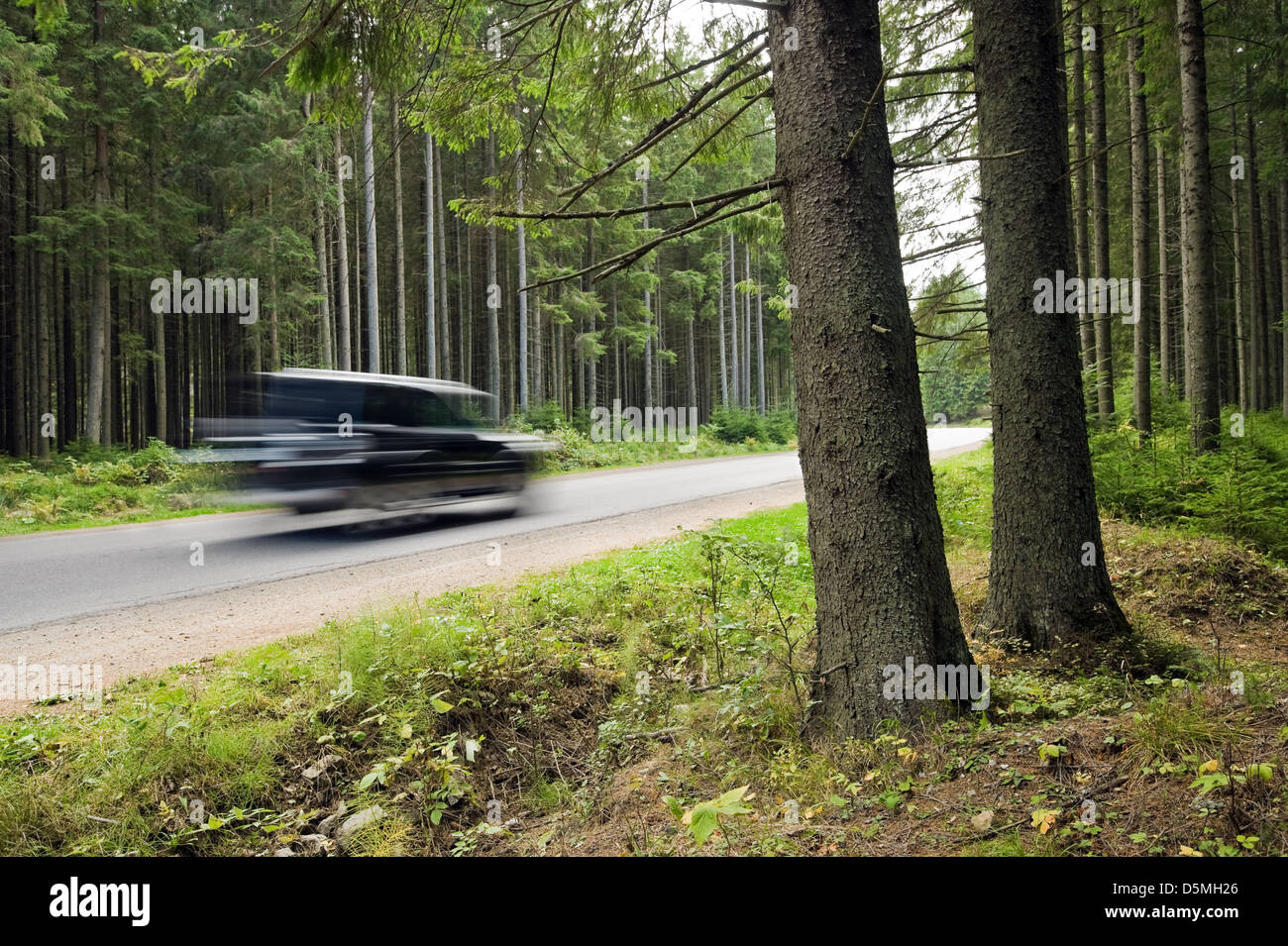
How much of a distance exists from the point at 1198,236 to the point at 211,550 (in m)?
13.6

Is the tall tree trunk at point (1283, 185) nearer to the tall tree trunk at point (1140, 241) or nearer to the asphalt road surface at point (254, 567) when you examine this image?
the tall tree trunk at point (1140, 241)

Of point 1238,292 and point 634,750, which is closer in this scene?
point 634,750

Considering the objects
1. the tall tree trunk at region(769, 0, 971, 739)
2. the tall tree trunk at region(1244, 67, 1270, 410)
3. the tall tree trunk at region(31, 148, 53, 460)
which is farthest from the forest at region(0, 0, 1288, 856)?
the tall tree trunk at region(31, 148, 53, 460)

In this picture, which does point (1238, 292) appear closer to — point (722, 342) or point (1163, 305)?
point (1163, 305)

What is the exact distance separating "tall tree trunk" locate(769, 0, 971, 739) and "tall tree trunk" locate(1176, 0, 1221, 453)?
7827 mm

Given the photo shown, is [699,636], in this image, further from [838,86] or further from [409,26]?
[409,26]

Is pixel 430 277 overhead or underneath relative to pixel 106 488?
overhead

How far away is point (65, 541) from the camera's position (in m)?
9.41

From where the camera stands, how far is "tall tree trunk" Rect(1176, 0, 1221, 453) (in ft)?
29.5

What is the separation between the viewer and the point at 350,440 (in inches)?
360

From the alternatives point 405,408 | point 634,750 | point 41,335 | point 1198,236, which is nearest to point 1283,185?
point 1198,236

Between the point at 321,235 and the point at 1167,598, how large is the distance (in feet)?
72.0

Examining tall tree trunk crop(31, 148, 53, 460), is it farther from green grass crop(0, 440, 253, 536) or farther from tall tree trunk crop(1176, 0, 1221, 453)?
tall tree trunk crop(1176, 0, 1221, 453)
